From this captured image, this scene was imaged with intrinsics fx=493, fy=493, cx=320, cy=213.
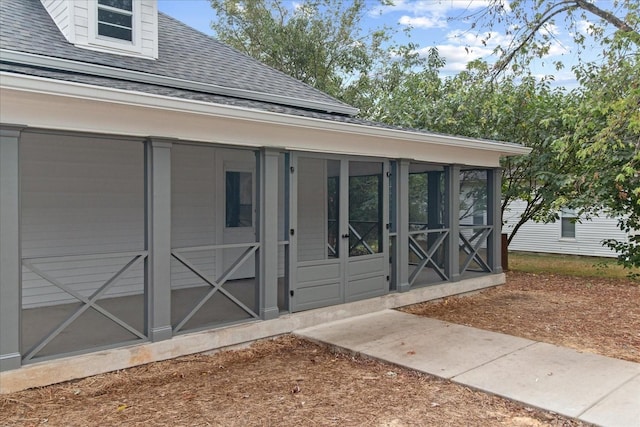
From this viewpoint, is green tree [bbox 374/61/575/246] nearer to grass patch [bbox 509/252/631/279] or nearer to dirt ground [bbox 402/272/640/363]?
grass patch [bbox 509/252/631/279]

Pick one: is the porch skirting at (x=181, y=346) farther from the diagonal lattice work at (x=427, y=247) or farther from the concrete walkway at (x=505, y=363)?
the diagonal lattice work at (x=427, y=247)

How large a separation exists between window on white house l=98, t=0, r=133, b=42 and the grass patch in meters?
9.90

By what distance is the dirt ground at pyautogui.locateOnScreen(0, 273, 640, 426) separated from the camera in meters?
3.48

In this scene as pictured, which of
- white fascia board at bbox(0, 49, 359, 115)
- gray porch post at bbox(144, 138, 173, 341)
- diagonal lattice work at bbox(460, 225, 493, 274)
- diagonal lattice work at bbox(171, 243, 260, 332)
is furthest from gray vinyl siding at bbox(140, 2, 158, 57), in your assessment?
diagonal lattice work at bbox(460, 225, 493, 274)

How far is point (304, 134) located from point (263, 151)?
593 millimetres

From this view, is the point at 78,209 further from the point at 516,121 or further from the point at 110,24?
the point at 516,121

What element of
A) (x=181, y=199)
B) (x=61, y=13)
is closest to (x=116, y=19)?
(x=61, y=13)

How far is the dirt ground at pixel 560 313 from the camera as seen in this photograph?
5.55 meters

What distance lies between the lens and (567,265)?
1385 centimetres

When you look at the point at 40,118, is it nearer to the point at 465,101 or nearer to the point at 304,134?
the point at 304,134

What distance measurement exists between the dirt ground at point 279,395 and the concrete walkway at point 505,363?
6.5 inches

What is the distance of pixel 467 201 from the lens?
8938 millimetres

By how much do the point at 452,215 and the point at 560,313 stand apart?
209 centimetres

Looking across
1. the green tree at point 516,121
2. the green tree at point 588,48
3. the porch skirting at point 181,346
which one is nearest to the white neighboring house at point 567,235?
the green tree at point 516,121
